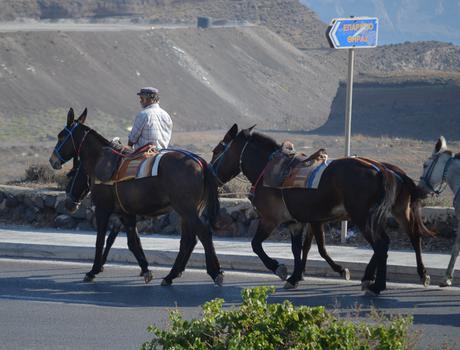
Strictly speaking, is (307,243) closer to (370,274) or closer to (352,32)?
(370,274)

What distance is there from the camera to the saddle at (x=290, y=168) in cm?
1352

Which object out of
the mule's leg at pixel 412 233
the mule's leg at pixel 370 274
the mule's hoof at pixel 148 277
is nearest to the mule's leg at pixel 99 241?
the mule's hoof at pixel 148 277

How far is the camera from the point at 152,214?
47.4 ft

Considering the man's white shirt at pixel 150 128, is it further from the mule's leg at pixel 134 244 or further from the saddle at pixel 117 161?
the mule's leg at pixel 134 244

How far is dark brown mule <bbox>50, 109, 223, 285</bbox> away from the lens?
45.2ft

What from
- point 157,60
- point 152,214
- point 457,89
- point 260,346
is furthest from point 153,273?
point 157,60

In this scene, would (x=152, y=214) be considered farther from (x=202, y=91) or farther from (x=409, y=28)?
(x=409, y=28)

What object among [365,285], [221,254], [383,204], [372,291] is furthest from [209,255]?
[383,204]

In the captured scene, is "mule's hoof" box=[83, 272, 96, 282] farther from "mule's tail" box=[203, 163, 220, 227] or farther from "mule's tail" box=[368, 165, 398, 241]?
"mule's tail" box=[368, 165, 398, 241]

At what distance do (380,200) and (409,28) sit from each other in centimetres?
19026

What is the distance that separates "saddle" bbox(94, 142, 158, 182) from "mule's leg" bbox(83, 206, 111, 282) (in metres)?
0.45

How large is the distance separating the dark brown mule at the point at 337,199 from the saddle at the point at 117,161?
38.4 inches

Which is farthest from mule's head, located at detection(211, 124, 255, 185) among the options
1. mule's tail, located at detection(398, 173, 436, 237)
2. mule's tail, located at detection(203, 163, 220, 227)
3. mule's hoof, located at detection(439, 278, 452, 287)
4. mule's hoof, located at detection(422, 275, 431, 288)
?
mule's hoof, located at detection(439, 278, 452, 287)

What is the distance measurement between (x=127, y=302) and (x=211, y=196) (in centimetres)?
187
